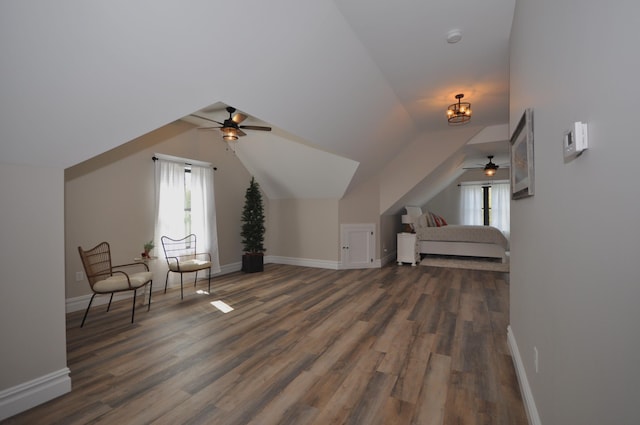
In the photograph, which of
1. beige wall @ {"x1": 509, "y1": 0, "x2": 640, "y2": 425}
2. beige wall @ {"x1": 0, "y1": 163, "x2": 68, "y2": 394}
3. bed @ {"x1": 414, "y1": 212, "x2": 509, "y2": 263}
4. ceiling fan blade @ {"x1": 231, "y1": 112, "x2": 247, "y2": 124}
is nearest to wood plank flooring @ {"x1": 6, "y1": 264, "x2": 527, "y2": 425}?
beige wall @ {"x1": 0, "y1": 163, "x2": 68, "y2": 394}

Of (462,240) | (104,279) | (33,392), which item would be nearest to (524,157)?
(33,392)

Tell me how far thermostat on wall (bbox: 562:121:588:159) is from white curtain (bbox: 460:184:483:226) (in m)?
10.8

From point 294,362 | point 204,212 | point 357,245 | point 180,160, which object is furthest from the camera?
point 357,245

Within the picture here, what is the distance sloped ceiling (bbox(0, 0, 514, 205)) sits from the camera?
1534mm

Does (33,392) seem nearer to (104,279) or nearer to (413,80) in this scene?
(104,279)

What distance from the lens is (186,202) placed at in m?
5.28

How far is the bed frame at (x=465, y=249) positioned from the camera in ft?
22.4

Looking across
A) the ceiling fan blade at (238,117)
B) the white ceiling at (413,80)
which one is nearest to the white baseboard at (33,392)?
the white ceiling at (413,80)

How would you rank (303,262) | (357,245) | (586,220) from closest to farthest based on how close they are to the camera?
(586,220), (357,245), (303,262)

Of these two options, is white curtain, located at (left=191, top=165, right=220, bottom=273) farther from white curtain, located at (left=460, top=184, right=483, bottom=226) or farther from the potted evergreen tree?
white curtain, located at (left=460, top=184, right=483, bottom=226)

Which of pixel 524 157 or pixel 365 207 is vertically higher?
pixel 524 157

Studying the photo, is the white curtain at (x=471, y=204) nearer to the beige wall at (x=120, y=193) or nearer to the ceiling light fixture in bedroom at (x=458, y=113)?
the ceiling light fixture in bedroom at (x=458, y=113)

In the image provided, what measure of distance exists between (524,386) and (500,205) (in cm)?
997

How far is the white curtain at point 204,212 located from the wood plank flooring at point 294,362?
→ 52.7 inches
